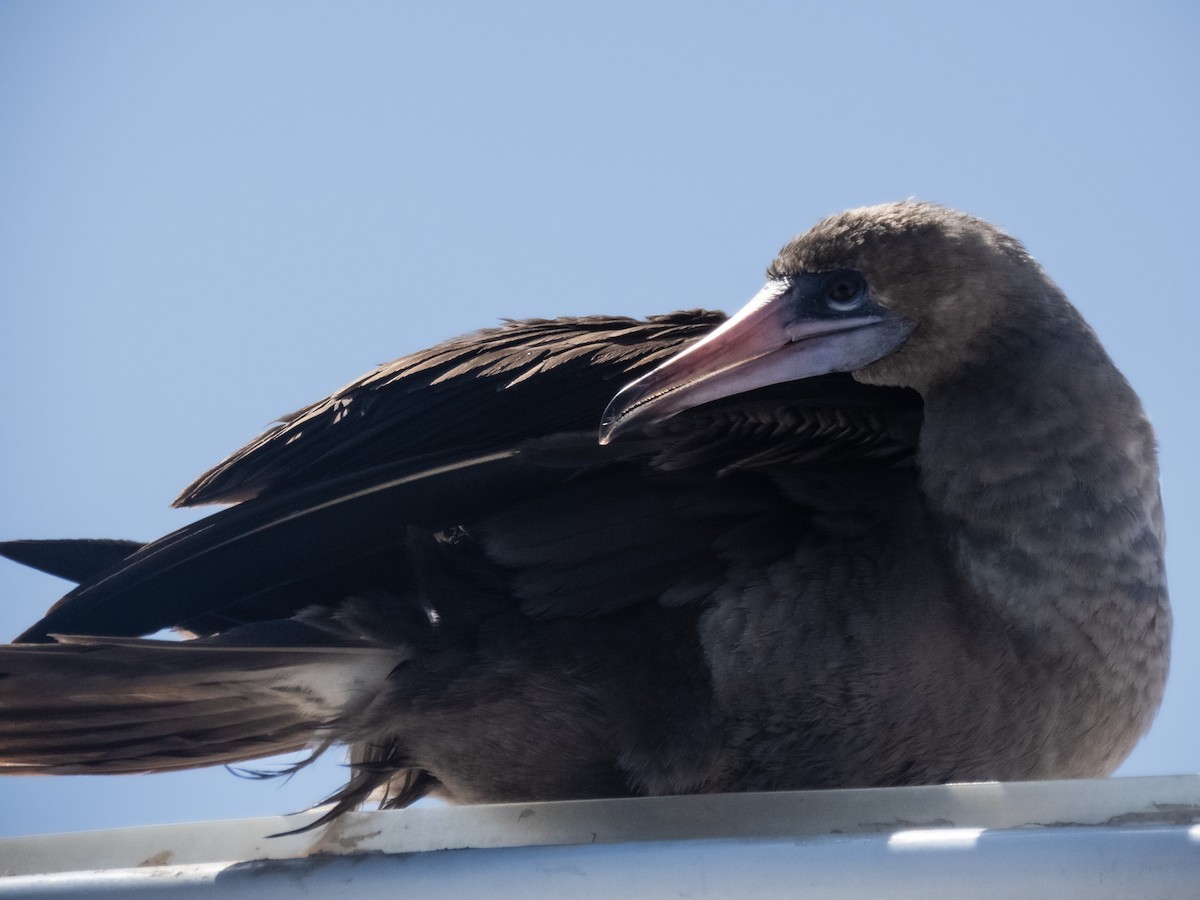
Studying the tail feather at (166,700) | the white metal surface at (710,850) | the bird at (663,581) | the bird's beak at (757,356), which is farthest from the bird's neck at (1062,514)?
the tail feather at (166,700)

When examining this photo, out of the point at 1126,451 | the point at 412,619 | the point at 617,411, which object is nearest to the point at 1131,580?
the point at 1126,451

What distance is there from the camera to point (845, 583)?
239 centimetres

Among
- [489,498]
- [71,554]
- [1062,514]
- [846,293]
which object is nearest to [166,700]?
[71,554]

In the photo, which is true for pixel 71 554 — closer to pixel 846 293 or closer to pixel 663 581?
pixel 663 581

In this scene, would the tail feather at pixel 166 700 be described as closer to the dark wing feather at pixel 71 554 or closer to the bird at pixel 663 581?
the bird at pixel 663 581

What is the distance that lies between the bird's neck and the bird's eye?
0.87 feet

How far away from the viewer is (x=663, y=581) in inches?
95.0

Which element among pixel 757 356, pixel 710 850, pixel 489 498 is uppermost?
pixel 757 356

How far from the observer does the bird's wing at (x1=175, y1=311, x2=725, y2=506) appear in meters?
2.35

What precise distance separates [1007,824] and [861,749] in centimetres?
95

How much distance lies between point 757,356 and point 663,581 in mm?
445

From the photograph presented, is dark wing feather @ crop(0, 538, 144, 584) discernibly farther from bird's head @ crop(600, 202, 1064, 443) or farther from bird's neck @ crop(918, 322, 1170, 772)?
bird's neck @ crop(918, 322, 1170, 772)

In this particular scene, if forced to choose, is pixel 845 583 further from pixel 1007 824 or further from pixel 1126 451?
pixel 1007 824

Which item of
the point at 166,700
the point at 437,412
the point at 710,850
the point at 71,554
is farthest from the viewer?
the point at 71,554
